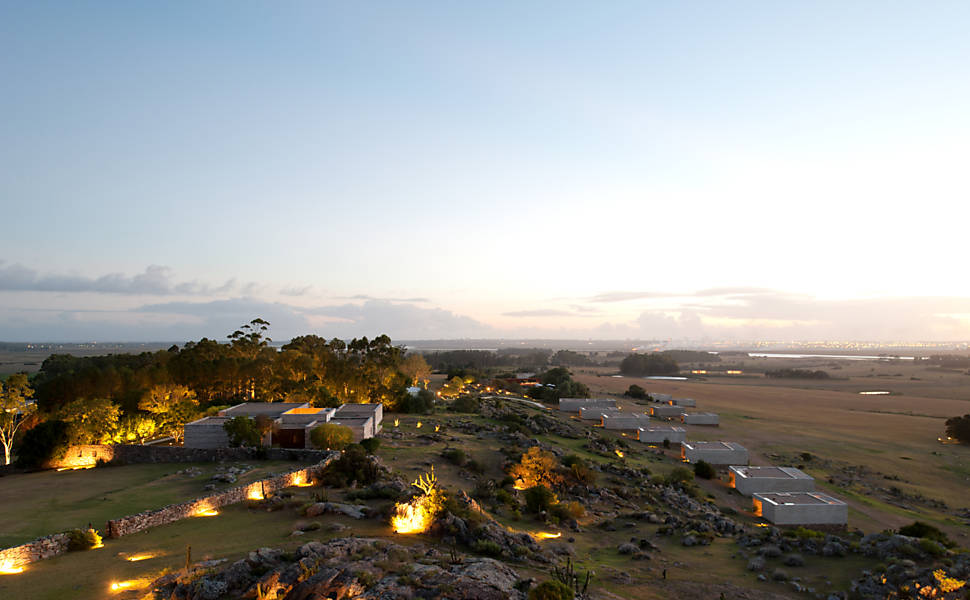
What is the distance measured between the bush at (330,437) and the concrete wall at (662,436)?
36.1 m

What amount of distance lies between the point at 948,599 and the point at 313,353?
236 feet

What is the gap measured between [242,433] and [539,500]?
23.2m

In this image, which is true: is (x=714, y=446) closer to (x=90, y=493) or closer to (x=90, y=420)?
(x=90, y=493)

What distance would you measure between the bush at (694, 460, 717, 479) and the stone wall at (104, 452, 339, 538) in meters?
33.4

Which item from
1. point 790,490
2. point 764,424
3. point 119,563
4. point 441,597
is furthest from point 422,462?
point 764,424

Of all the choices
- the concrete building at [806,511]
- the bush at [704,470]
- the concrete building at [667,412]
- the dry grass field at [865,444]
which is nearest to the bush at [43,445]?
the concrete building at [806,511]

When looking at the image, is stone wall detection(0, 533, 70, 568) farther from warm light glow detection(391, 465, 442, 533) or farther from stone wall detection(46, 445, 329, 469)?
stone wall detection(46, 445, 329, 469)

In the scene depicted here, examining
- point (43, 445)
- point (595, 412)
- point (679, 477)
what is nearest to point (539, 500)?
point (679, 477)

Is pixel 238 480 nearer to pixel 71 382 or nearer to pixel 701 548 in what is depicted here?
pixel 701 548

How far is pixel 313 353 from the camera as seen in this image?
7531cm

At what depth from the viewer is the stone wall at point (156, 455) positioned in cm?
3594

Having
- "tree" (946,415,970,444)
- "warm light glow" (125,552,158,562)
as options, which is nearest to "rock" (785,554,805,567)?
"warm light glow" (125,552,158,562)

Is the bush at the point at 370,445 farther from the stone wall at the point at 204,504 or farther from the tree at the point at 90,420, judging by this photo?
the tree at the point at 90,420

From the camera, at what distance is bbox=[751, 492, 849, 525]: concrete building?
31781 millimetres
